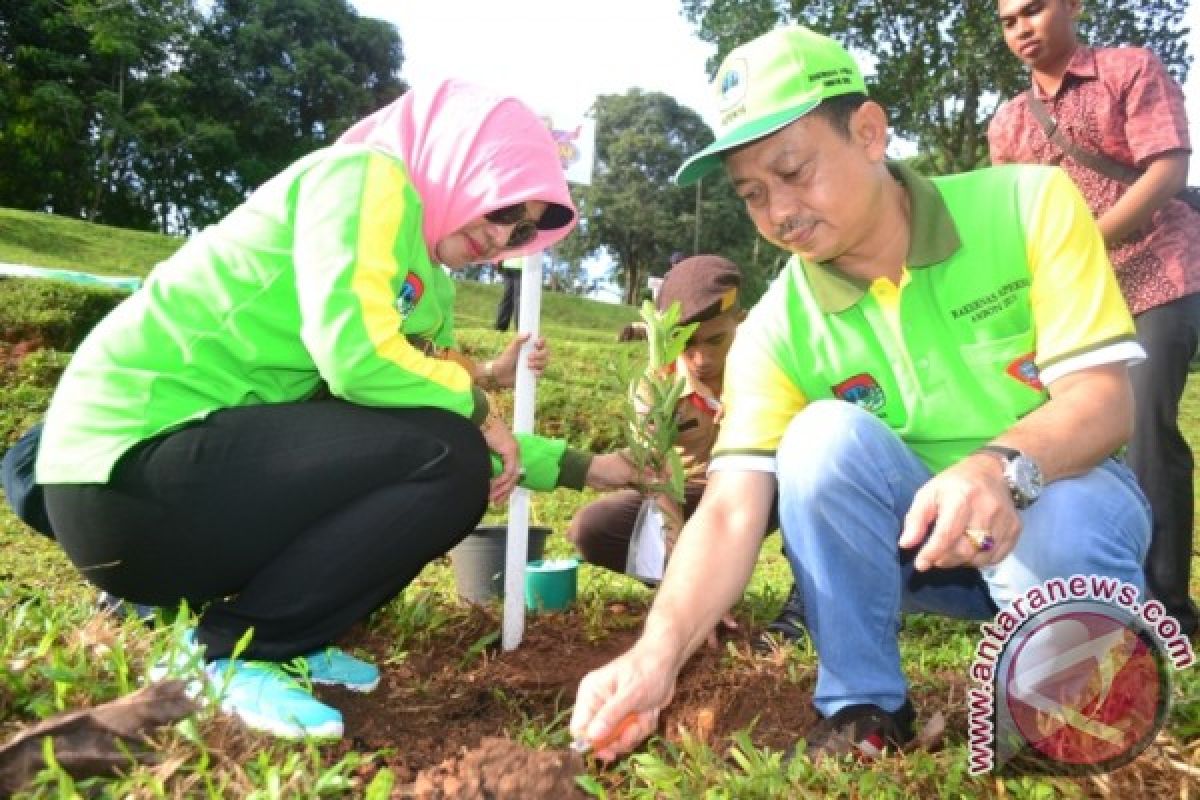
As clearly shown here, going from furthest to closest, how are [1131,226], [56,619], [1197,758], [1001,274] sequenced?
[1131,226] < [56,619] < [1001,274] < [1197,758]

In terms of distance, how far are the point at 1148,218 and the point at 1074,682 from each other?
6.05 ft

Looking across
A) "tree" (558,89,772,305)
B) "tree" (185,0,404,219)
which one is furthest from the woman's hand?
"tree" (558,89,772,305)

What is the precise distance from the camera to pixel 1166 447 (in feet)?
9.68

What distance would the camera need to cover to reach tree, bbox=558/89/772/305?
39969 millimetres

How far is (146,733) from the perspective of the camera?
153 centimetres

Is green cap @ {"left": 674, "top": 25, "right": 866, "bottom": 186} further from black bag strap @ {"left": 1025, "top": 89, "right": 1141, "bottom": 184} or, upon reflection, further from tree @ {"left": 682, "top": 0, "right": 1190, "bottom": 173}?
tree @ {"left": 682, "top": 0, "right": 1190, "bottom": 173}

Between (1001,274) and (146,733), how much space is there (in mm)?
1658

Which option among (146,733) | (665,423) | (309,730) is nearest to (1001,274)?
(665,423)

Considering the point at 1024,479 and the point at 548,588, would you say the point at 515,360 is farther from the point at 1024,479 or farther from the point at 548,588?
the point at 1024,479

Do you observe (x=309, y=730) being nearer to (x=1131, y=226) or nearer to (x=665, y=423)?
(x=665, y=423)

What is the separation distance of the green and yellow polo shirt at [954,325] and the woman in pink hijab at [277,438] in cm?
64

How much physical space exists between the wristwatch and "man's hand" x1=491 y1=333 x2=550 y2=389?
4.34 ft

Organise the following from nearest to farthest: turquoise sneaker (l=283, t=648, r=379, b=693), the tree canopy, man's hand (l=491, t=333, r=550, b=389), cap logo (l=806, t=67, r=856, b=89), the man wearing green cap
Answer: the man wearing green cap, cap logo (l=806, t=67, r=856, b=89), turquoise sneaker (l=283, t=648, r=379, b=693), man's hand (l=491, t=333, r=550, b=389), the tree canopy

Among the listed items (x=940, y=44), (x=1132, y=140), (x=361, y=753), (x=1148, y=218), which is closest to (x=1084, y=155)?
(x=1132, y=140)
